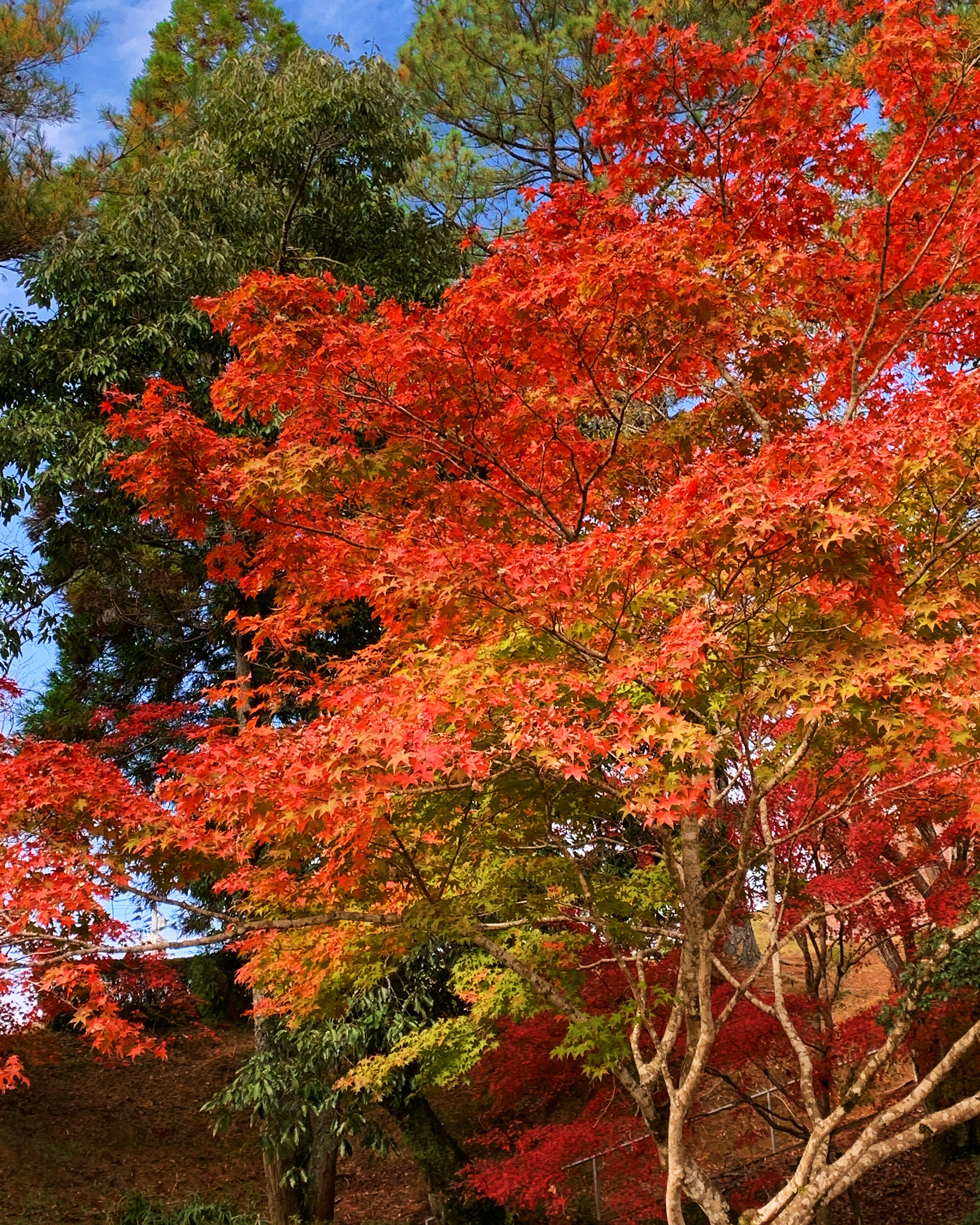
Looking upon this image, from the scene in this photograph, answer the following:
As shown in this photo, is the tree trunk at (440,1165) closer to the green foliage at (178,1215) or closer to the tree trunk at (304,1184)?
the tree trunk at (304,1184)

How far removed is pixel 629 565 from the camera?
4.26 m

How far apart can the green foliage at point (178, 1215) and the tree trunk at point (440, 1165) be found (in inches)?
66.6

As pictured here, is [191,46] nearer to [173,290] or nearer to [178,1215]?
[173,290]

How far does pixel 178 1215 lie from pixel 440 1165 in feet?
8.97

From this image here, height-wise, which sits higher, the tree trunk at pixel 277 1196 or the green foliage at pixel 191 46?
the green foliage at pixel 191 46

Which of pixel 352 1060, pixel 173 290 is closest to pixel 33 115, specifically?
pixel 173 290

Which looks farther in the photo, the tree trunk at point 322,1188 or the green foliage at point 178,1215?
the tree trunk at point 322,1188

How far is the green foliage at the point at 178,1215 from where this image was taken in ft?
32.0

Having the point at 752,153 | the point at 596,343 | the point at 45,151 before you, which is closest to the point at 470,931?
the point at 596,343

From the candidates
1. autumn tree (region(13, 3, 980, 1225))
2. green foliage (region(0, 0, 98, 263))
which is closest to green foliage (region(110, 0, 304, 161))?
green foliage (region(0, 0, 98, 263))

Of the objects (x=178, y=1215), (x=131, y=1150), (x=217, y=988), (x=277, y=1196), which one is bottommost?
(x=277, y=1196)

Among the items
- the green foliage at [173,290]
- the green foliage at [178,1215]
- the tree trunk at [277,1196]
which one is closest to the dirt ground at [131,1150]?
the green foliage at [178,1215]

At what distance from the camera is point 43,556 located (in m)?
10.1

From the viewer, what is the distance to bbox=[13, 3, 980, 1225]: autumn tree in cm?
418
